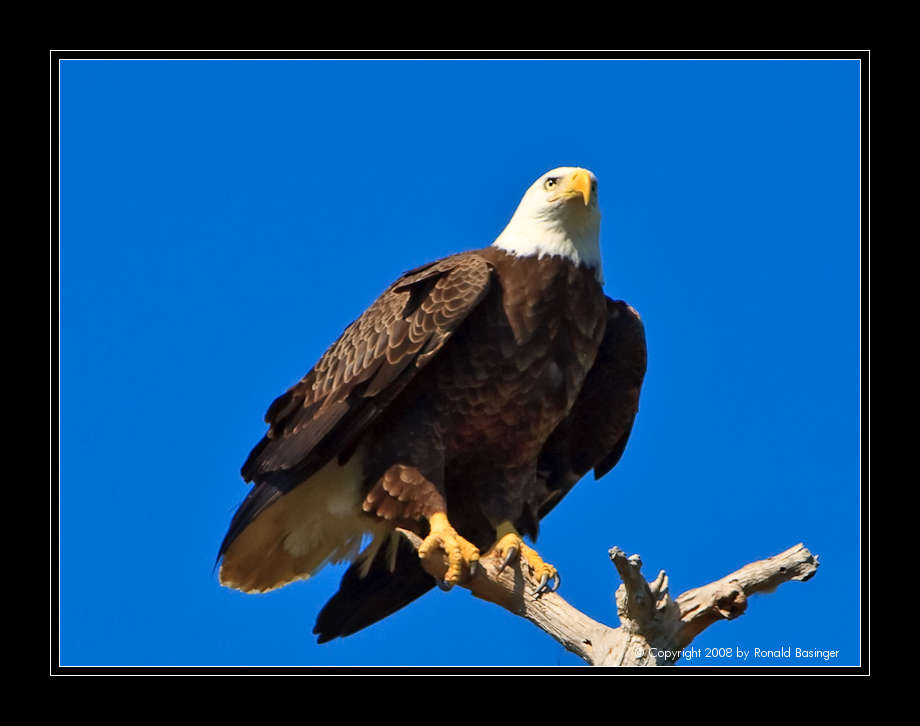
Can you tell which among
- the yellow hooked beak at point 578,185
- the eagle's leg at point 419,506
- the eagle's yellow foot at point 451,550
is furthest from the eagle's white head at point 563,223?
the eagle's yellow foot at point 451,550

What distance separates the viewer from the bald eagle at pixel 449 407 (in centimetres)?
626

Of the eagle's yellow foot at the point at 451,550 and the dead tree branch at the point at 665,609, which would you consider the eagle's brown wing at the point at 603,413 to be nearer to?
the eagle's yellow foot at the point at 451,550

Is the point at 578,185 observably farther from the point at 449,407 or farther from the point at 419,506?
the point at 419,506

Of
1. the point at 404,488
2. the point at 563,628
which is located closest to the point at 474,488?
the point at 404,488

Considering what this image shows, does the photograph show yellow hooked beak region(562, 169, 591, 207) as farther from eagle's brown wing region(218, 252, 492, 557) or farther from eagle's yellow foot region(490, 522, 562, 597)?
eagle's yellow foot region(490, 522, 562, 597)

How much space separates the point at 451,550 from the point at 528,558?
0.43 m

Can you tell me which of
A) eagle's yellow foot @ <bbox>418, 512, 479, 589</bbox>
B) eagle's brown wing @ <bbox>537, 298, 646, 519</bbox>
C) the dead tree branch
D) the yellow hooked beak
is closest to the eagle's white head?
the yellow hooked beak

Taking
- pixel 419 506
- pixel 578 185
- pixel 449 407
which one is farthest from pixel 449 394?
pixel 578 185

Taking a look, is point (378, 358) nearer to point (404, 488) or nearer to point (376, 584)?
point (404, 488)

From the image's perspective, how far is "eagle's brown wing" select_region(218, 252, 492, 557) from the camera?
20.3 feet

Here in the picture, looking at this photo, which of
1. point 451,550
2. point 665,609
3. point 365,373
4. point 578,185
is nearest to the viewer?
point 665,609

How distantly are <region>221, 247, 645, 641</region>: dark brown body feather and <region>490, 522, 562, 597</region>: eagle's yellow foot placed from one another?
30 cm

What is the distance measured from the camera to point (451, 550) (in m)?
6.00

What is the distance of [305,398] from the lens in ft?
21.9
